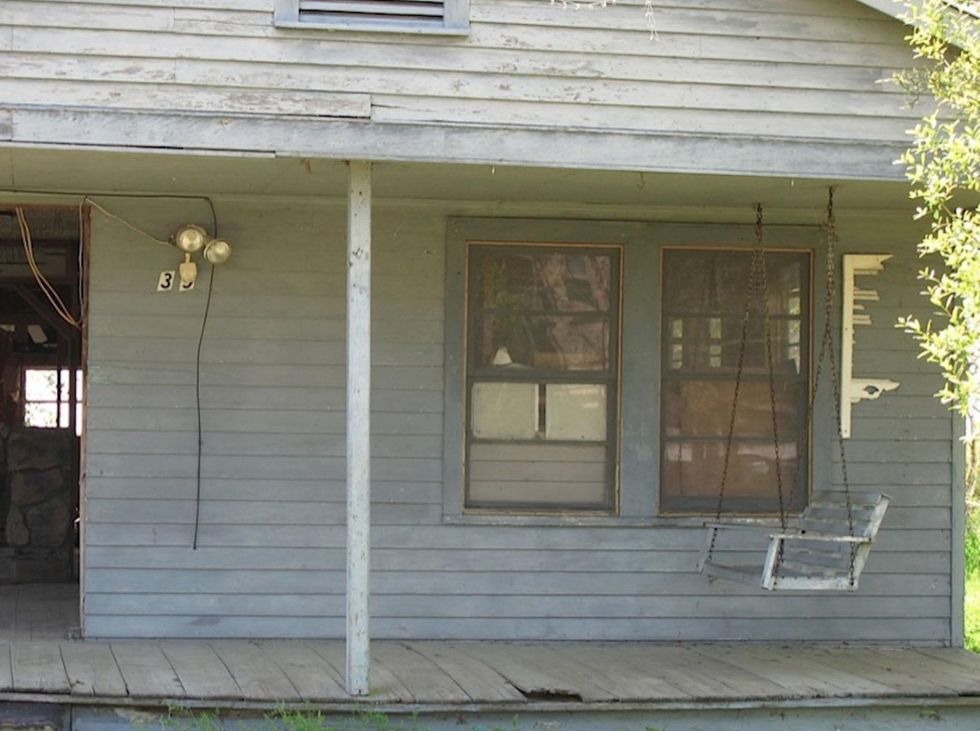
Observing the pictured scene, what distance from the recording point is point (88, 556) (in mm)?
6648

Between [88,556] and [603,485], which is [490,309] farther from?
Answer: [88,556]

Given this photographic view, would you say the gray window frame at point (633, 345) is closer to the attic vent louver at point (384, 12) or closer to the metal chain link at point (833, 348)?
the metal chain link at point (833, 348)

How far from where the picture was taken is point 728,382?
709 cm

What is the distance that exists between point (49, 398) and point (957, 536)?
18.6ft

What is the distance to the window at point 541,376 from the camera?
6.92 meters

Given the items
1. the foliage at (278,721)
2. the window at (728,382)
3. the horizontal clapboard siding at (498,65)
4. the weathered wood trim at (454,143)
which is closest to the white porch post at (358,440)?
the foliage at (278,721)

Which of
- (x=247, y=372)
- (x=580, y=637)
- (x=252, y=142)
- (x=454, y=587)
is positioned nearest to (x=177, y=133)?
(x=252, y=142)

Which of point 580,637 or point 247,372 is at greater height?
point 247,372

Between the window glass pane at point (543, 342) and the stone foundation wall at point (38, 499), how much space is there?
134 inches

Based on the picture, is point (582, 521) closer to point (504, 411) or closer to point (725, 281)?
point (504, 411)

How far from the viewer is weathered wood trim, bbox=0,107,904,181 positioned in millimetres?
5395

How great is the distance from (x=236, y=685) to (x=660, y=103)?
298cm

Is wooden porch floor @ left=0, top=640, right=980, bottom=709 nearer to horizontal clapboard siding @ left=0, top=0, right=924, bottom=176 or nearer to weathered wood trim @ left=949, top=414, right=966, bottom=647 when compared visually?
weathered wood trim @ left=949, top=414, right=966, bottom=647

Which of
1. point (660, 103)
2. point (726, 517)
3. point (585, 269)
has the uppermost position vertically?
point (660, 103)
